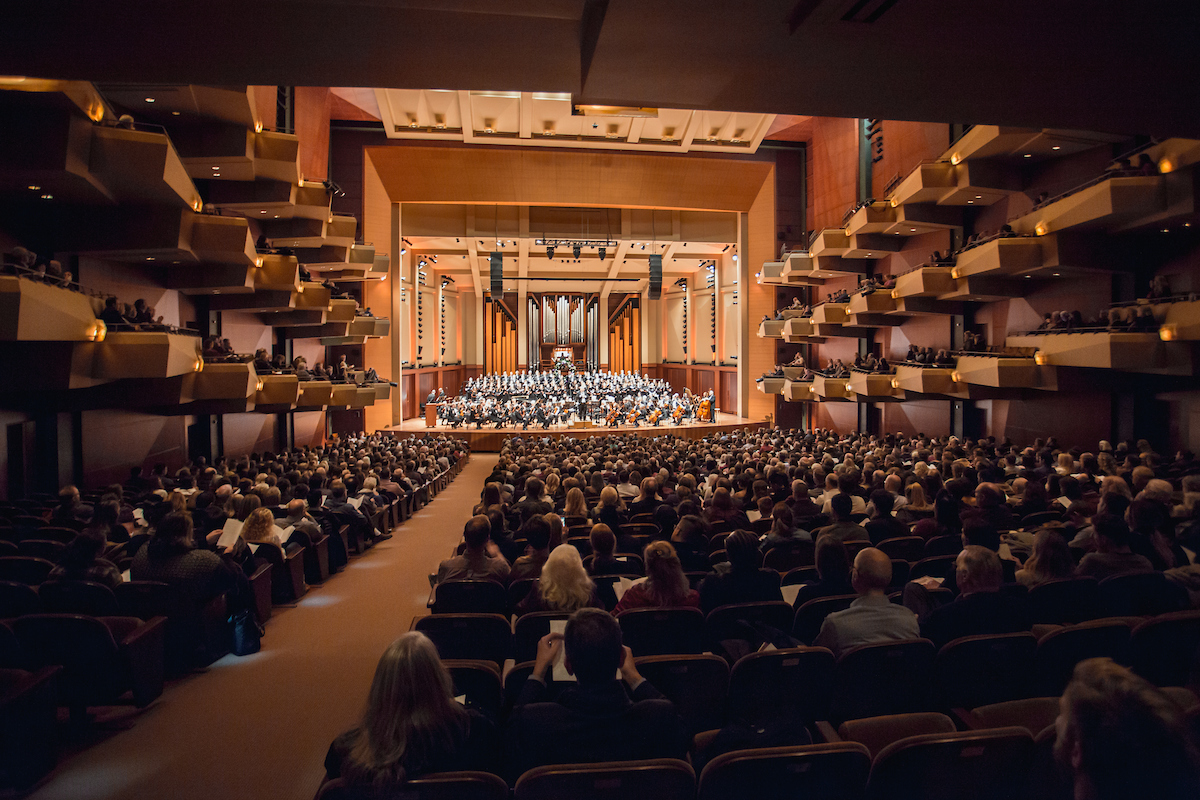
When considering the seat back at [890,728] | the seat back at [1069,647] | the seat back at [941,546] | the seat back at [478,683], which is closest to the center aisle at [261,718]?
the seat back at [478,683]

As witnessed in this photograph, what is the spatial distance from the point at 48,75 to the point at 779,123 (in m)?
19.6

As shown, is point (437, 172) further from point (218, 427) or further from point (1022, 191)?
point (1022, 191)

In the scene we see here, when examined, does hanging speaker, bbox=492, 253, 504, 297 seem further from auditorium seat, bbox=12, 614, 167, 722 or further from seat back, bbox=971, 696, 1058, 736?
seat back, bbox=971, 696, 1058, 736

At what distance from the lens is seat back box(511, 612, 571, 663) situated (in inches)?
113

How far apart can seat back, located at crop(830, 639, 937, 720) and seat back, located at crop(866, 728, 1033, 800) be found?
2.25 ft

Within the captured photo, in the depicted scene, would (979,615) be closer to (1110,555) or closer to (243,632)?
(1110,555)

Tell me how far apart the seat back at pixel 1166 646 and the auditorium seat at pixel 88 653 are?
422cm

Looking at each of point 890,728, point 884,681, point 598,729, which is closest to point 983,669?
point 884,681

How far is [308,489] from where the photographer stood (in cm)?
678

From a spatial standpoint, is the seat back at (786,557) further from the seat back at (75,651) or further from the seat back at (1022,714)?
the seat back at (75,651)

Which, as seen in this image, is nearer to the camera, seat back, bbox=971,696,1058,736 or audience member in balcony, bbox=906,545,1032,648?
seat back, bbox=971,696,1058,736

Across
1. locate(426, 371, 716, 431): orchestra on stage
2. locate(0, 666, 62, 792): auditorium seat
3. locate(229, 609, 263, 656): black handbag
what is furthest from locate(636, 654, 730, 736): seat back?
locate(426, 371, 716, 431): orchestra on stage

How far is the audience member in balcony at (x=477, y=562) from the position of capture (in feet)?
12.2

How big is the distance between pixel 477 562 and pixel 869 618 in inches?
82.2
